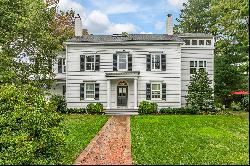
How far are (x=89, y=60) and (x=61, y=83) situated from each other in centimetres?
465

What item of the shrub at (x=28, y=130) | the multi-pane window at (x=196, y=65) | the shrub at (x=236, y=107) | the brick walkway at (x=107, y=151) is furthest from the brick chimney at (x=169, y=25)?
the shrub at (x=28, y=130)

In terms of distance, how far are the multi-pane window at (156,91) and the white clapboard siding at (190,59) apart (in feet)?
8.47

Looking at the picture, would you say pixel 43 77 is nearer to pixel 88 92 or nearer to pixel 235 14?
pixel 88 92

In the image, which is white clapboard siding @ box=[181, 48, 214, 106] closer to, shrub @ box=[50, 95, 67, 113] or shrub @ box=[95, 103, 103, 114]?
shrub @ box=[95, 103, 103, 114]

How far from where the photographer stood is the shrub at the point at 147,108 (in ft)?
102

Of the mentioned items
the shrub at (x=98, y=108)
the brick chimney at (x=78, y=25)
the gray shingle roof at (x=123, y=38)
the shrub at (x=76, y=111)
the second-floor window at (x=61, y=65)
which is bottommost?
the shrub at (x=76, y=111)

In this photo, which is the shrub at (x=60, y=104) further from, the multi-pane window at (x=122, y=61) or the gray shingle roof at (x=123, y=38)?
the multi-pane window at (x=122, y=61)

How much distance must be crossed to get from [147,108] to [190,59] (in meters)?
6.38

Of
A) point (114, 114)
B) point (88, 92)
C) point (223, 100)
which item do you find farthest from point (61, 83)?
point (223, 100)

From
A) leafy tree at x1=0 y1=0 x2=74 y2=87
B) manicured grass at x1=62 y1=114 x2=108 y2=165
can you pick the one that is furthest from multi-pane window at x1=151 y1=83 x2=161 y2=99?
manicured grass at x1=62 y1=114 x2=108 y2=165

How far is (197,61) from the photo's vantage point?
111 ft

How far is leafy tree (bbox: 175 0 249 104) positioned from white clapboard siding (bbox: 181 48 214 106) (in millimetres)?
1090

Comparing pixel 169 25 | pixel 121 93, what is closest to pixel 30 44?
pixel 121 93

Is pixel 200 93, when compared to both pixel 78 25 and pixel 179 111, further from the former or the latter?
pixel 78 25
